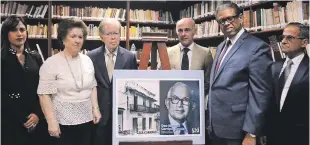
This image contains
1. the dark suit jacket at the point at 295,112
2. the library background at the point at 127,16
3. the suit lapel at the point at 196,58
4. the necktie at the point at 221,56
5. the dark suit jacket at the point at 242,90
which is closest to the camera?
the dark suit jacket at the point at 242,90

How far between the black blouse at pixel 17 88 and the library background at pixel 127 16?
321 cm

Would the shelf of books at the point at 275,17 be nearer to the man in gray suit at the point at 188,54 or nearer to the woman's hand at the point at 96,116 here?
the man in gray suit at the point at 188,54

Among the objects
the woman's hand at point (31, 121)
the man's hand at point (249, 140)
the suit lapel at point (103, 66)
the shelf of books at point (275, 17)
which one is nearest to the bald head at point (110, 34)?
the suit lapel at point (103, 66)

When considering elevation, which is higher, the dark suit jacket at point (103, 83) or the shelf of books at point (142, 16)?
the shelf of books at point (142, 16)

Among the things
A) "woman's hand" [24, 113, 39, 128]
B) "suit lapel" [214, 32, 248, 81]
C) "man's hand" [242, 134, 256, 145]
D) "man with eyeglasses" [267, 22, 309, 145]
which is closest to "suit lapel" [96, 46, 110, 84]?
"woman's hand" [24, 113, 39, 128]

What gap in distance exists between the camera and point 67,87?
91.9 inches

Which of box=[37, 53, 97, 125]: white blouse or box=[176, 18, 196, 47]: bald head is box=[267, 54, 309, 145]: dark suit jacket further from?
box=[37, 53, 97, 125]: white blouse

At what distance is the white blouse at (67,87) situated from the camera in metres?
2.30

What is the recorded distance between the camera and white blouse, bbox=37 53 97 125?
2.30m

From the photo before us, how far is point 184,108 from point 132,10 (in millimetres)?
4609

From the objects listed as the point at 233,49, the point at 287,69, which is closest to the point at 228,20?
the point at 233,49

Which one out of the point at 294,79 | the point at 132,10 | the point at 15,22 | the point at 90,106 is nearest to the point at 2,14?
the point at 132,10

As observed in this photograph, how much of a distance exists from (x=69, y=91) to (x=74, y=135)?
326 mm

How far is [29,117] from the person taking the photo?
2.59 meters
